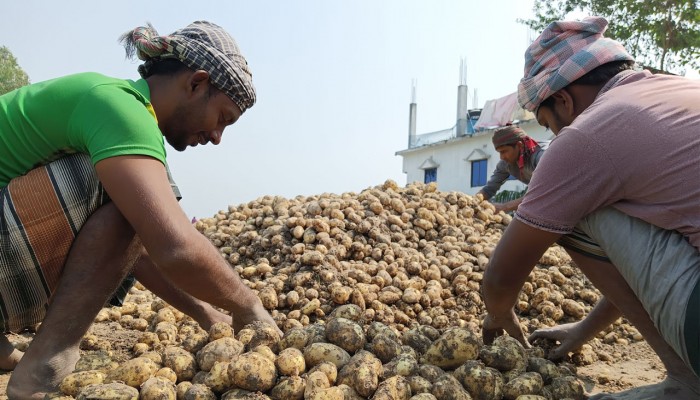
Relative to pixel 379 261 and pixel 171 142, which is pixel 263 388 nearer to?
pixel 171 142

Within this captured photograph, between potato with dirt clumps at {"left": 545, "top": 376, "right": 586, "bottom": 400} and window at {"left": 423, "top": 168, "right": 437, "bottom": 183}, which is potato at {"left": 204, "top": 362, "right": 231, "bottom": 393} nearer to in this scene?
potato with dirt clumps at {"left": 545, "top": 376, "right": 586, "bottom": 400}

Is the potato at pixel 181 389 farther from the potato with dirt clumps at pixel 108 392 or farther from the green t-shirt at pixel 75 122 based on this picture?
the green t-shirt at pixel 75 122

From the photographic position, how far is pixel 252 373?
5.28 feet

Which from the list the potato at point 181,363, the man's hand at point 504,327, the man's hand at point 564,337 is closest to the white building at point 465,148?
the man's hand at point 564,337

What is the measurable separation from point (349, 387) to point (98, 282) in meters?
0.95

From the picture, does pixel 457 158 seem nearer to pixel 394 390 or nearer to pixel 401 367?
pixel 401 367

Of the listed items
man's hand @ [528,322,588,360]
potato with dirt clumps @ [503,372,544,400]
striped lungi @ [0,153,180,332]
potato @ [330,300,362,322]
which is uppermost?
striped lungi @ [0,153,180,332]

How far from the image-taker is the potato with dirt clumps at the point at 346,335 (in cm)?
189

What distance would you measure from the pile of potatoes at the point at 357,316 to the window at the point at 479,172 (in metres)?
19.0

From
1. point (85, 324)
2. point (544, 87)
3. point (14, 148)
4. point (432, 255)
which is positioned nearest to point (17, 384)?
point (85, 324)

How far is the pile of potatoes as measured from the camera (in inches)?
66.3

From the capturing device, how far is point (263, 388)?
1.63 metres

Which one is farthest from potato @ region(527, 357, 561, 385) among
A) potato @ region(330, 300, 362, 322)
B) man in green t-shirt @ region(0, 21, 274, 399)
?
man in green t-shirt @ region(0, 21, 274, 399)

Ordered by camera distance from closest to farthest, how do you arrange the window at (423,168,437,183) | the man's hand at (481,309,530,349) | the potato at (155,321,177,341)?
the man's hand at (481,309,530,349), the potato at (155,321,177,341), the window at (423,168,437,183)
